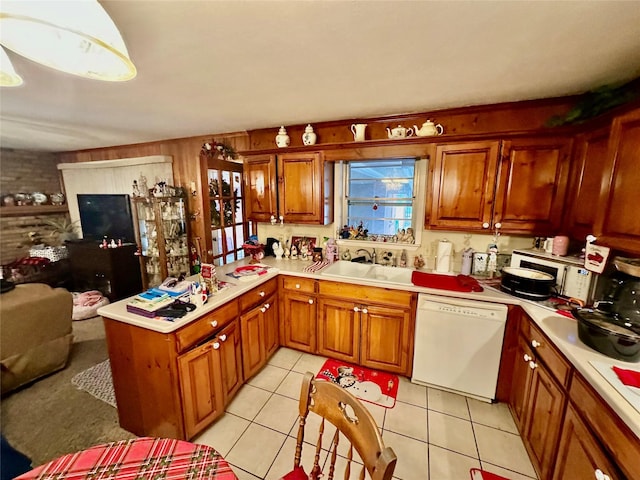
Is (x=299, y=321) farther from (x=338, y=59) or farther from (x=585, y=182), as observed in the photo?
(x=585, y=182)

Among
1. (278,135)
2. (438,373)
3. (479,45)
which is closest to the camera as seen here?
(479,45)

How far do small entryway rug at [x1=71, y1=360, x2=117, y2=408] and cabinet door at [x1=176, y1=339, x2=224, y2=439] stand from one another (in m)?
0.91

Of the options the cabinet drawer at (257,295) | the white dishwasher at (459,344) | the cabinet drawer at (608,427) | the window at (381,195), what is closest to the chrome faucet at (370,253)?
the window at (381,195)

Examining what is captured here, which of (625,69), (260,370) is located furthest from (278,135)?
(625,69)

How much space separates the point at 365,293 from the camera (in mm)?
2209

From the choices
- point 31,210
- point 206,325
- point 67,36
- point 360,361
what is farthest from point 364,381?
point 31,210

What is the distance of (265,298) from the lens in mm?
2311

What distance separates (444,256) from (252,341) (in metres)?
1.90

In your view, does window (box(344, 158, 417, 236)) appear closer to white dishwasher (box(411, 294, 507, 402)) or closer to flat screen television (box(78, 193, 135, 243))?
white dishwasher (box(411, 294, 507, 402))

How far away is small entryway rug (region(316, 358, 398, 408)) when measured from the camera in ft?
6.65

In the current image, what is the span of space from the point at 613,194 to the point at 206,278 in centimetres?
249

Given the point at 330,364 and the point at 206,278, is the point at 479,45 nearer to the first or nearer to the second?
the point at 206,278

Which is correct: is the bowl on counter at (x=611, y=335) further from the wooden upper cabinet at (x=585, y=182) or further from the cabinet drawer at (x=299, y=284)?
the cabinet drawer at (x=299, y=284)

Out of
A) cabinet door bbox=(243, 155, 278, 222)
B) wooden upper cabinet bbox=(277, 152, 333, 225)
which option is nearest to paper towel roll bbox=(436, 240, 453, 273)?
wooden upper cabinet bbox=(277, 152, 333, 225)
